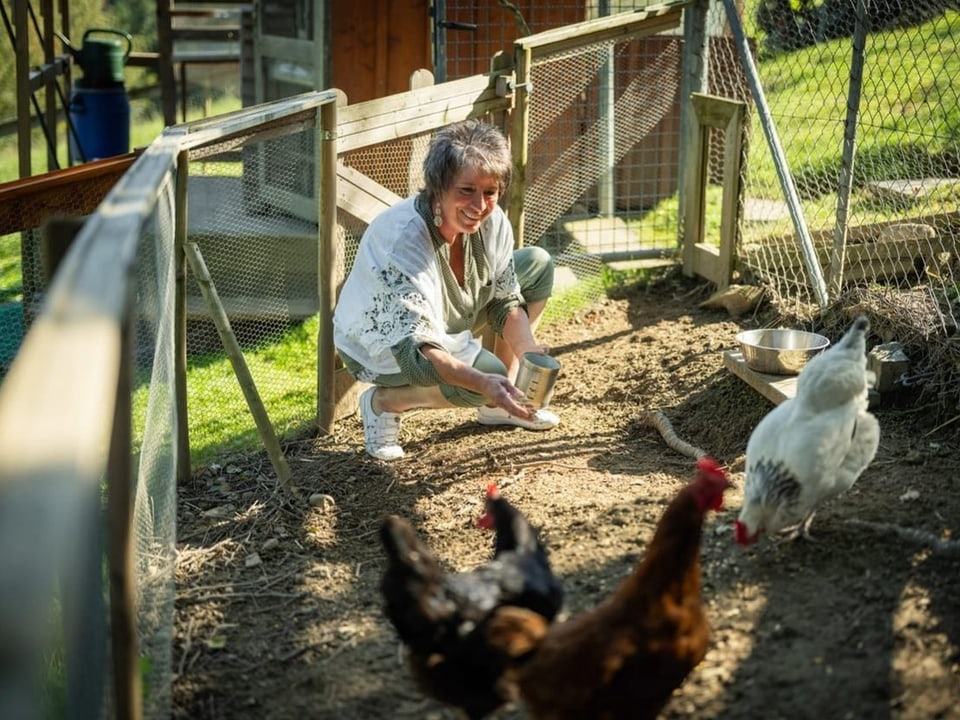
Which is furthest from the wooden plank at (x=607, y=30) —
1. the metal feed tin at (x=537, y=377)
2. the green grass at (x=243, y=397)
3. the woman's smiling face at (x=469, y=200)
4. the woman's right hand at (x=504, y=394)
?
the woman's right hand at (x=504, y=394)

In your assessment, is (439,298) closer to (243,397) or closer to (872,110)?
(243,397)

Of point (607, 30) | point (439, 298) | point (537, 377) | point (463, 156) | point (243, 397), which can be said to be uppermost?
point (607, 30)

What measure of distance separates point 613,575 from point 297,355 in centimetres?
314

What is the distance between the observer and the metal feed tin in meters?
4.39

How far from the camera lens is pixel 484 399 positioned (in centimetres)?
450

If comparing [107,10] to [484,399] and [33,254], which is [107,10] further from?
[484,399]

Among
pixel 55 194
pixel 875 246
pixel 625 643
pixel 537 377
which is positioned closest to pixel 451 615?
pixel 625 643

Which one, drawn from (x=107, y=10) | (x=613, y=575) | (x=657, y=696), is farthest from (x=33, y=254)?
(x=107, y=10)

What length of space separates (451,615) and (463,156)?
7.51 feet

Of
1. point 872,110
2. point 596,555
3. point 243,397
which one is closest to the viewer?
point 596,555

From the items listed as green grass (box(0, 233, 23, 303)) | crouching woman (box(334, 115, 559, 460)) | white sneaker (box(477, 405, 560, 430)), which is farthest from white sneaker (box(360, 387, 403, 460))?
green grass (box(0, 233, 23, 303))

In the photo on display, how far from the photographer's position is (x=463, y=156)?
13.9 feet

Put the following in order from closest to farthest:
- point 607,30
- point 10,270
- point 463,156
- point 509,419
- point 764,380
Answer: point 463,156, point 764,380, point 509,419, point 607,30, point 10,270

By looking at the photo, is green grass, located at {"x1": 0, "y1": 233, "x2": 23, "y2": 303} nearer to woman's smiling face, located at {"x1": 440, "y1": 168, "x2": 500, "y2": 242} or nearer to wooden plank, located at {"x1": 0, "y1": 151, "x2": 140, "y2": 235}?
wooden plank, located at {"x1": 0, "y1": 151, "x2": 140, "y2": 235}
